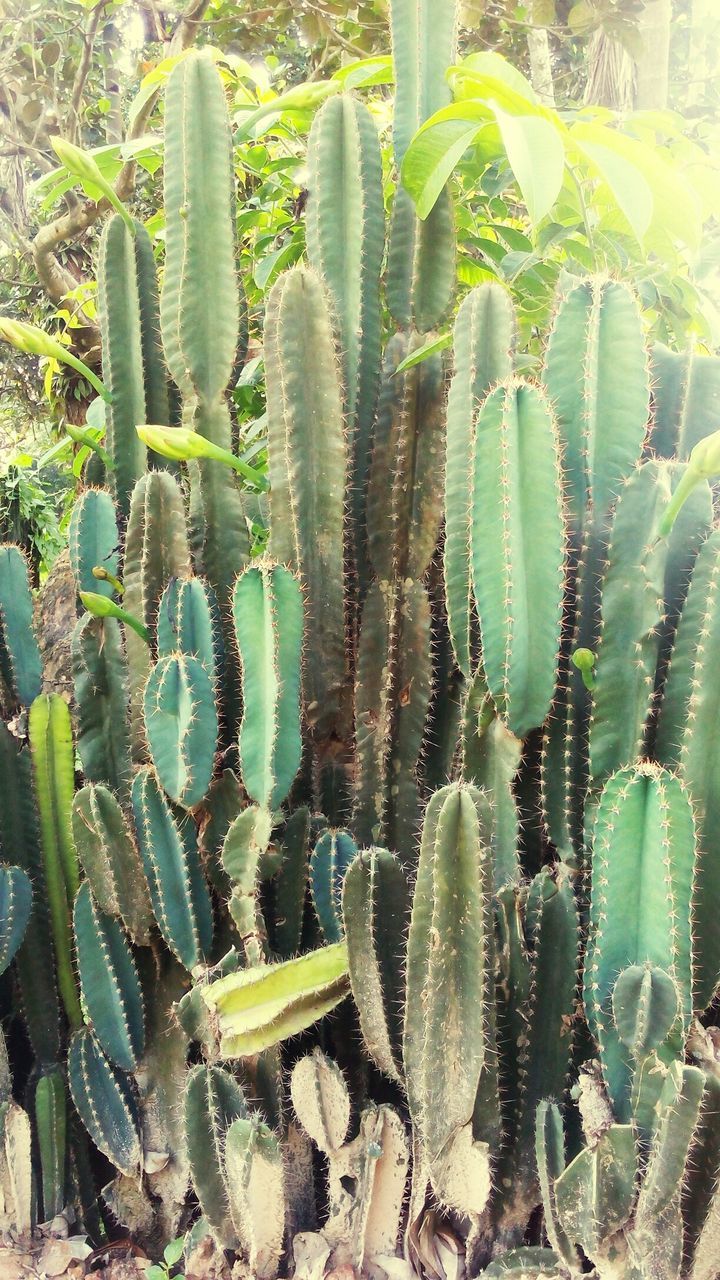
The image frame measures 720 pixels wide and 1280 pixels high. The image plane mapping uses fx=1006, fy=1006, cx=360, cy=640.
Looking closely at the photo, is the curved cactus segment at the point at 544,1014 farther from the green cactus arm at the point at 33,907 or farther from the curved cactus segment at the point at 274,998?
the green cactus arm at the point at 33,907

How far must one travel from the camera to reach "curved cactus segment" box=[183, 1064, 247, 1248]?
1.34 m

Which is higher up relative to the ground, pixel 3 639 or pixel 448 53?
pixel 448 53

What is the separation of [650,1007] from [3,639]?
1.17 meters

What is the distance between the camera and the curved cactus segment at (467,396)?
1.39 meters

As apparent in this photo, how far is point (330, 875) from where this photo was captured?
139 cm

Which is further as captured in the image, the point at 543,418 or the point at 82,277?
the point at 82,277

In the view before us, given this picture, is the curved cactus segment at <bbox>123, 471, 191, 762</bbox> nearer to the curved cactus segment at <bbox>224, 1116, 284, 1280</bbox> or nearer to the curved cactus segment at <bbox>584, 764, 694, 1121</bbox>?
the curved cactus segment at <bbox>224, 1116, 284, 1280</bbox>

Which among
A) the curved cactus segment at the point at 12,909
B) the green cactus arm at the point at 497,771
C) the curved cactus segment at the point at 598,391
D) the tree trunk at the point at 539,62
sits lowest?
the curved cactus segment at the point at 12,909

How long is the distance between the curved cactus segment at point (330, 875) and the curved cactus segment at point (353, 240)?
0.52 meters

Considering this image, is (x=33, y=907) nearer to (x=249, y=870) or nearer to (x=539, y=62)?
(x=249, y=870)

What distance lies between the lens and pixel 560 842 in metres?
1.32

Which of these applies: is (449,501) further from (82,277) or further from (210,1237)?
(82,277)

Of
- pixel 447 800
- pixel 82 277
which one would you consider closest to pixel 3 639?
pixel 447 800

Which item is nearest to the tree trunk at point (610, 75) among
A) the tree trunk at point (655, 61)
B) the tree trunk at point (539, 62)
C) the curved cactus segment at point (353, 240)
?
the tree trunk at point (655, 61)
